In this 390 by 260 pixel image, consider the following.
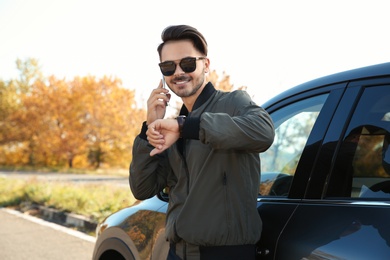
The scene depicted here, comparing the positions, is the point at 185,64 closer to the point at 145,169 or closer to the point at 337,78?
the point at 145,169

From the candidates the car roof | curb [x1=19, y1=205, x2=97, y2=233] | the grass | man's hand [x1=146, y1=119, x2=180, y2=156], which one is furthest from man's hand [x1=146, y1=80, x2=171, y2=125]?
curb [x1=19, y1=205, x2=97, y2=233]

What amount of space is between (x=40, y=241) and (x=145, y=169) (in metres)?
5.77

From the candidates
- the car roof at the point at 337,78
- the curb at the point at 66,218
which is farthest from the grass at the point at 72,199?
the car roof at the point at 337,78

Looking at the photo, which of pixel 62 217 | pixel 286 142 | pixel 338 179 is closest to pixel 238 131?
pixel 338 179

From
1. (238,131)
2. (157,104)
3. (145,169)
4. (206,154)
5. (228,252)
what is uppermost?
(157,104)

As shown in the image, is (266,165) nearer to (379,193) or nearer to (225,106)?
(225,106)

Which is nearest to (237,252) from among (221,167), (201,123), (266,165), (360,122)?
(221,167)

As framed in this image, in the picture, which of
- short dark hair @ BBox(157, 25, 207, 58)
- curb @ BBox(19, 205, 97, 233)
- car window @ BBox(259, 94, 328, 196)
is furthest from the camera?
curb @ BBox(19, 205, 97, 233)

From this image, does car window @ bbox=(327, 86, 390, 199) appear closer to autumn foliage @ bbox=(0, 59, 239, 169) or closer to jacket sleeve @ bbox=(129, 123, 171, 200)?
jacket sleeve @ bbox=(129, 123, 171, 200)

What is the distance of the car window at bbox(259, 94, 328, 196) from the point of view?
2.36 m

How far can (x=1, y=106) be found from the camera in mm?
48375

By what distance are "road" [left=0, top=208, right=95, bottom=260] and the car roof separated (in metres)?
4.69

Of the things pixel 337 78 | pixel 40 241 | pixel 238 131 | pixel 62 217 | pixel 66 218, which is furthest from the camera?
pixel 62 217

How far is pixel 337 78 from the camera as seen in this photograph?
2.08m
